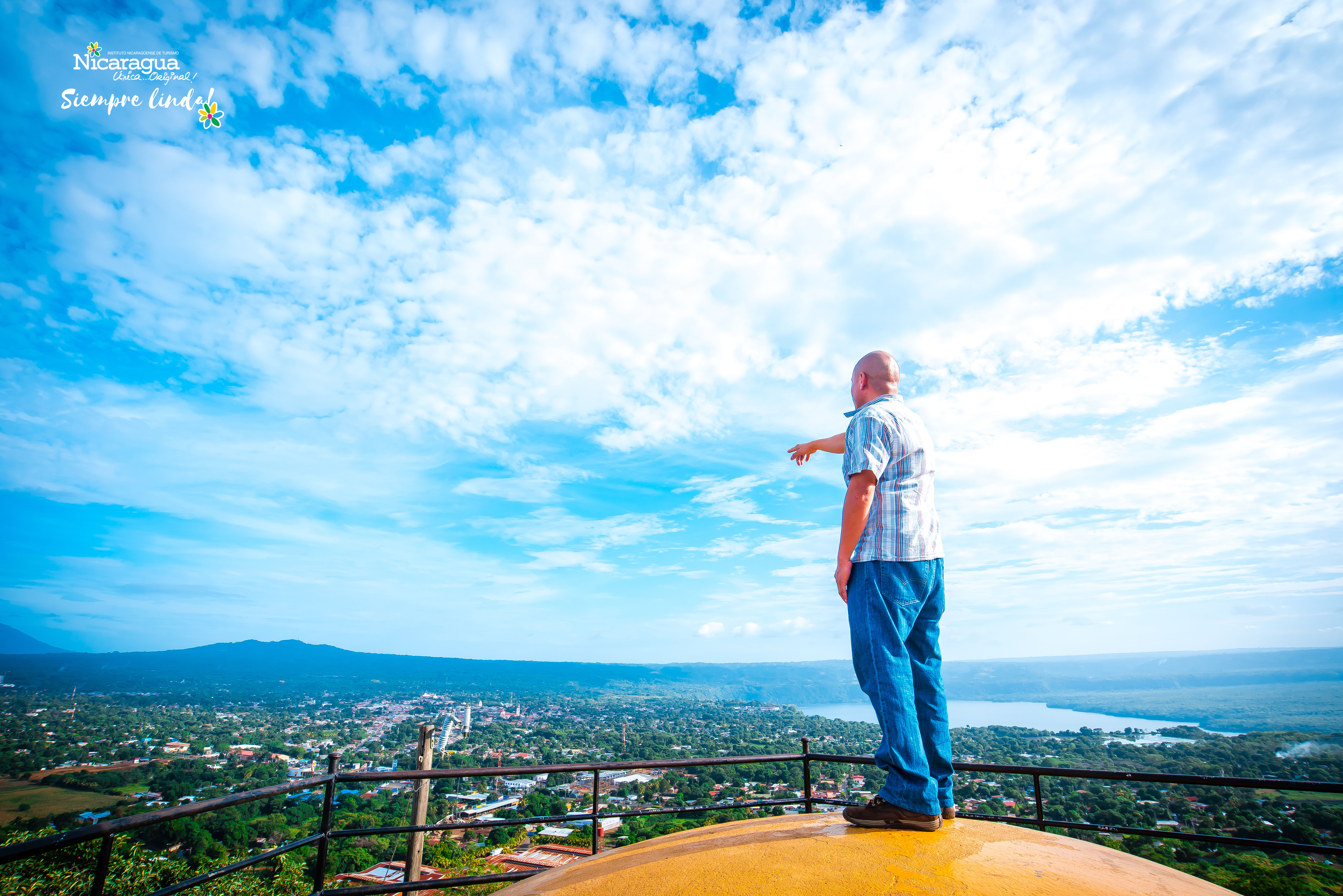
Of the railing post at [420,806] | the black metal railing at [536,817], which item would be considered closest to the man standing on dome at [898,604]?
the black metal railing at [536,817]

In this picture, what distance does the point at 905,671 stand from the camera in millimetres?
2547

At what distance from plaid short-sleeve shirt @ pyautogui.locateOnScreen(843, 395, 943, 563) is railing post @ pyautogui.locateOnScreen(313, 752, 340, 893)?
12.7 feet

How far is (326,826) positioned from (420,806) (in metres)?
2.65

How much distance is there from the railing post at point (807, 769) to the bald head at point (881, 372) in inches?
133

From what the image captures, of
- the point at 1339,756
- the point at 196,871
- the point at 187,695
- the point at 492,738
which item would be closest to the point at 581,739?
the point at 492,738

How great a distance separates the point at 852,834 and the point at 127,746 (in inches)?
1377

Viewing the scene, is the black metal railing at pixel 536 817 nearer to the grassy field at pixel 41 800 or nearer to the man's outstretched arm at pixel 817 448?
the man's outstretched arm at pixel 817 448

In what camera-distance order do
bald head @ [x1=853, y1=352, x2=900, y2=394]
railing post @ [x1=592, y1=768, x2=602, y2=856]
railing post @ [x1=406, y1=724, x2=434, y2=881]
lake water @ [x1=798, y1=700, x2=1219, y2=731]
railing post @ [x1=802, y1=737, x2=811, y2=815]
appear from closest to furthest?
bald head @ [x1=853, y1=352, x2=900, y2=394] → railing post @ [x1=592, y1=768, x2=602, y2=856] → railing post @ [x1=802, y1=737, x2=811, y2=815] → railing post @ [x1=406, y1=724, x2=434, y2=881] → lake water @ [x1=798, y1=700, x2=1219, y2=731]

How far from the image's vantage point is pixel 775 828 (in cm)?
284

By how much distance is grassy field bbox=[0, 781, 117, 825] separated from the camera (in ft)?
52.0

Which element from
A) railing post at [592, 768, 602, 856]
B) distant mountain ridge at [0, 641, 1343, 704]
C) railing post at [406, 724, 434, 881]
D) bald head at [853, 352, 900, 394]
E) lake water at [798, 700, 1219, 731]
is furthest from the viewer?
distant mountain ridge at [0, 641, 1343, 704]

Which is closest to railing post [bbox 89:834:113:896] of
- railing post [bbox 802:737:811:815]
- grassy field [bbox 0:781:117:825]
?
railing post [bbox 802:737:811:815]

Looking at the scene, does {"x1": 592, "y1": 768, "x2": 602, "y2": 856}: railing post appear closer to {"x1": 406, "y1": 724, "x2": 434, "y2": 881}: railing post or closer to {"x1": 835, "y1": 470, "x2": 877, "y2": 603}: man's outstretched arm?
A: {"x1": 406, "y1": 724, "x2": 434, "y2": 881}: railing post

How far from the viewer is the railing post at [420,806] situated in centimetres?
626
